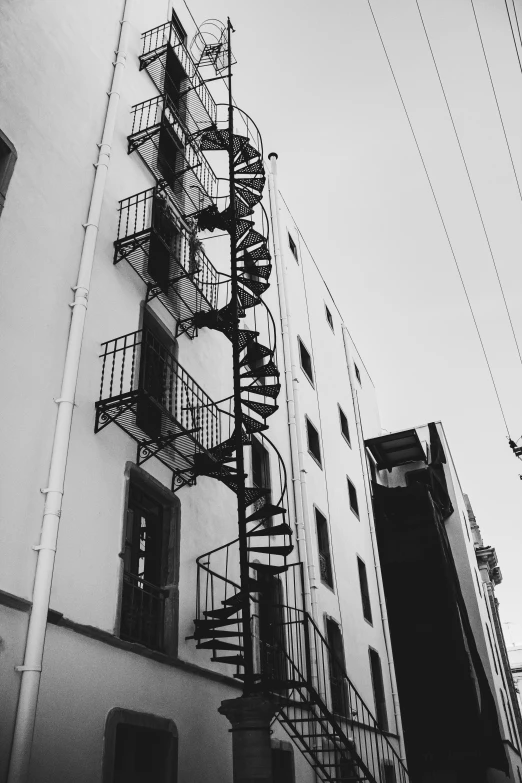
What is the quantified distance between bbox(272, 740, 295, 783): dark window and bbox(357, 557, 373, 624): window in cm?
691

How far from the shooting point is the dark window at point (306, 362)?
1819 cm

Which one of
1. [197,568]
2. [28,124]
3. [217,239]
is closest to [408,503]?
[217,239]

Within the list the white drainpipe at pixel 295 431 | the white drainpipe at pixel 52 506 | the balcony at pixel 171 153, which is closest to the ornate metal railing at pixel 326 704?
the white drainpipe at pixel 295 431

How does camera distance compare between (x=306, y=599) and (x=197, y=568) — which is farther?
(x=306, y=599)

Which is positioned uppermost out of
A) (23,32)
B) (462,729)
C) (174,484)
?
(23,32)

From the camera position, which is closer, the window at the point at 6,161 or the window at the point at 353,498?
the window at the point at 6,161

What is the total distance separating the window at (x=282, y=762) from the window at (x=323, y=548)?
167 inches

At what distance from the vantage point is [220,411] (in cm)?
1052

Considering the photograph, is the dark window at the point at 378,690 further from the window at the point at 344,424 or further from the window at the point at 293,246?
the window at the point at 293,246

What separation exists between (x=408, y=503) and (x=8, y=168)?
695 inches

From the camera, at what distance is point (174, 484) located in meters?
9.50

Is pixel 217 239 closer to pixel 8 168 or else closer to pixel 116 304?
pixel 116 304

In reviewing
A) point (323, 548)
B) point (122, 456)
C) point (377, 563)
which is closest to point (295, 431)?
point (323, 548)

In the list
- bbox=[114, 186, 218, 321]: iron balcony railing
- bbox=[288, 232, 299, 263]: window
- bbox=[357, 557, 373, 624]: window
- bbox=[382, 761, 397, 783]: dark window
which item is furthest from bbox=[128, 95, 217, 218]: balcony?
bbox=[382, 761, 397, 783]: dark window
